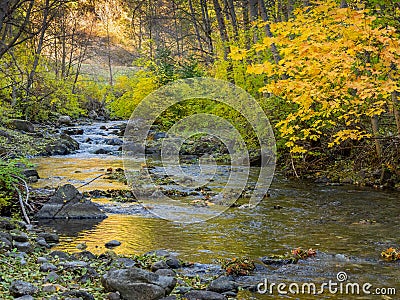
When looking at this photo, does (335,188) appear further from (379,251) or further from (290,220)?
(379,251)

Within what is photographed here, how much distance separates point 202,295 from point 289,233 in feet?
9.96

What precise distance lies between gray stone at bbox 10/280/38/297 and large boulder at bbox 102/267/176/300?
72cm

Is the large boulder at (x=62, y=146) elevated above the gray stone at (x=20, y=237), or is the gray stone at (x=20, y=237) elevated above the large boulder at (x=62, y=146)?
the large boulder at (x=62, y=146)

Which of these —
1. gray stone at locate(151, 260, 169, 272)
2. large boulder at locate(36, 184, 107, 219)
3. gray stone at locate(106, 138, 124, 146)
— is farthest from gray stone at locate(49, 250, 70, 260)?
gray stone at locate(106, 138, 124, 146)

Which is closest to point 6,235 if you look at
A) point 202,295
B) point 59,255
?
point 59,255

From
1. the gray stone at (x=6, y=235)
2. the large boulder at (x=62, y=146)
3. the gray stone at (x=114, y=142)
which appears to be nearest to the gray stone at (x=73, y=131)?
the gray stone at (x=114, y=142)

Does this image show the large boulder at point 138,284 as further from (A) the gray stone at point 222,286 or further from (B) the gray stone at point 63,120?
(B) the gray stone at point 63,120

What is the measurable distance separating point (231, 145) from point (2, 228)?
10940 mm

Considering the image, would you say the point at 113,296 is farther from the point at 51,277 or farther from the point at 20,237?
the point at 20,237

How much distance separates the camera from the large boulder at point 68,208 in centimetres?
819

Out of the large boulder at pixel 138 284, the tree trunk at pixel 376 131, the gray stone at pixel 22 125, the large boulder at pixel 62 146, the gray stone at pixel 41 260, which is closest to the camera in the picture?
the large boulder at pixel 138 284

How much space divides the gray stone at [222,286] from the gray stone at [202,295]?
0.20 m

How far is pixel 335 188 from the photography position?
11.1 meters

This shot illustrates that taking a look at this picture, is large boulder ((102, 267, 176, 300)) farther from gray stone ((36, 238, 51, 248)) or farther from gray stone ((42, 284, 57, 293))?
gray stone ((36, 238, 51, 248))
